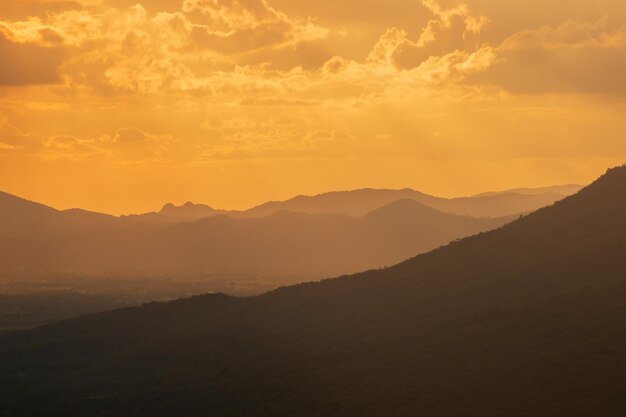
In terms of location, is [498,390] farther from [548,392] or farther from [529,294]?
[529,294]

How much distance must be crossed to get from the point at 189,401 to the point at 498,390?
125 ft

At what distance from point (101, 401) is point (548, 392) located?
5833 cm

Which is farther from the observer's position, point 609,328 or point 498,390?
point 609,328

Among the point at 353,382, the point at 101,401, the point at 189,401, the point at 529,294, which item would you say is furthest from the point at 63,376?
the point at 529,294

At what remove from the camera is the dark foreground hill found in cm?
10738

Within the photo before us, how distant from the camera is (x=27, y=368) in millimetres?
170375

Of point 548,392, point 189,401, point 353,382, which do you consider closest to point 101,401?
point 189,401

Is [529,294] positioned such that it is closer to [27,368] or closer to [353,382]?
[353,382]

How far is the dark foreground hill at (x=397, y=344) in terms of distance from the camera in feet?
352

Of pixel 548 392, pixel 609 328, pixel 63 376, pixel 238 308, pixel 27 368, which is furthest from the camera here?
pixel 238 308

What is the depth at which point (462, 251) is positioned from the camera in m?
173

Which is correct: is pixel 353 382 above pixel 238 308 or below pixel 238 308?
below

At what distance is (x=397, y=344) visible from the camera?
5305 inches

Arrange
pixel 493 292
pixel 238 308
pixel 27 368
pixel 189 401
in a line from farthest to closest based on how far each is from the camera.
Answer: pixel 238 308 → pixel 27 368 → pixel 493 292 → pixel 189 401
